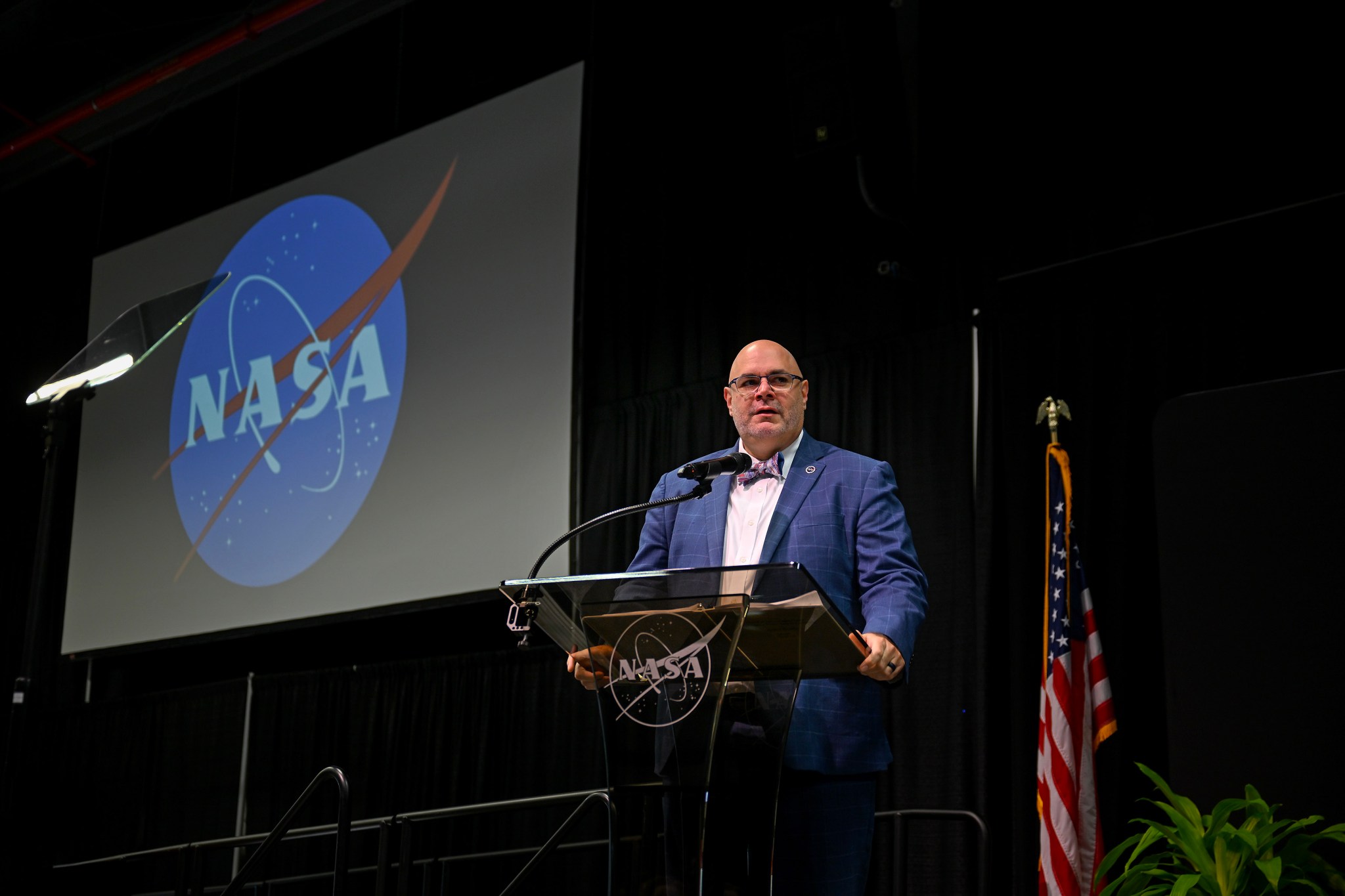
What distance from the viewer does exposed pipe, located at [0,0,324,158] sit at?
660 centimetres

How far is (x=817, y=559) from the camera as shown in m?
2.68

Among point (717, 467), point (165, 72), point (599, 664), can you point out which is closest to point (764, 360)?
point (717, 467)

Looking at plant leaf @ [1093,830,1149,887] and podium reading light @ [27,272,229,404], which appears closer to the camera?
plant leaf @ [1093,830,1149,887]

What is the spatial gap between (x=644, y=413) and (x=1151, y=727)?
2.63 meters

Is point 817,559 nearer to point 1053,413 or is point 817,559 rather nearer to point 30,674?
point 1053,413

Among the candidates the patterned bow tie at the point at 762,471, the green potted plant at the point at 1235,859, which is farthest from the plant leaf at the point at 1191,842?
the patterned bow tie at the point at 762,471

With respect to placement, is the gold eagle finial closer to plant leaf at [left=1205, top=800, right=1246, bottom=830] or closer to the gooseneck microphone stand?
plant leaf at [left=1205, top=800, right=1246, bottom=830]

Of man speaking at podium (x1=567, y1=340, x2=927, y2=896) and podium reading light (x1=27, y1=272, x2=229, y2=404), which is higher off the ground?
podium reading light (x1=27, y1=272, x2=229, y2=404)

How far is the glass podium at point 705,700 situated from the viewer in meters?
2.03

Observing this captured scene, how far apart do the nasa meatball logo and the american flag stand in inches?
80.0

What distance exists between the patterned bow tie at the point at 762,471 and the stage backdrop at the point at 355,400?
2.54 metres

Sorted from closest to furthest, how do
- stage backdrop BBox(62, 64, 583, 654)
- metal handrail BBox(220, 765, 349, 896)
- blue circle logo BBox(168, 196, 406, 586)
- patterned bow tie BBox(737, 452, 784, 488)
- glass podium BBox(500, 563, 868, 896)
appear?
glass podium BBox(500, 563, 868, 896) → patterned bow tie BBox(737, 452, 784, 488) → metal handrail BBox(220, 765, 349, 896) → stage backdrop BBox(62, 64, 583, 654) → blue circle logo BBox(168, 196, 406, 586)

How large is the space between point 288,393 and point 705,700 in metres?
4.97

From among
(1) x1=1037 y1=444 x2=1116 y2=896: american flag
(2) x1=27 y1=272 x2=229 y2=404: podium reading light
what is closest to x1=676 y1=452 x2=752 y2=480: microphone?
(1) x1=1037 y1=444 x2=1116 y2=896: american flag
